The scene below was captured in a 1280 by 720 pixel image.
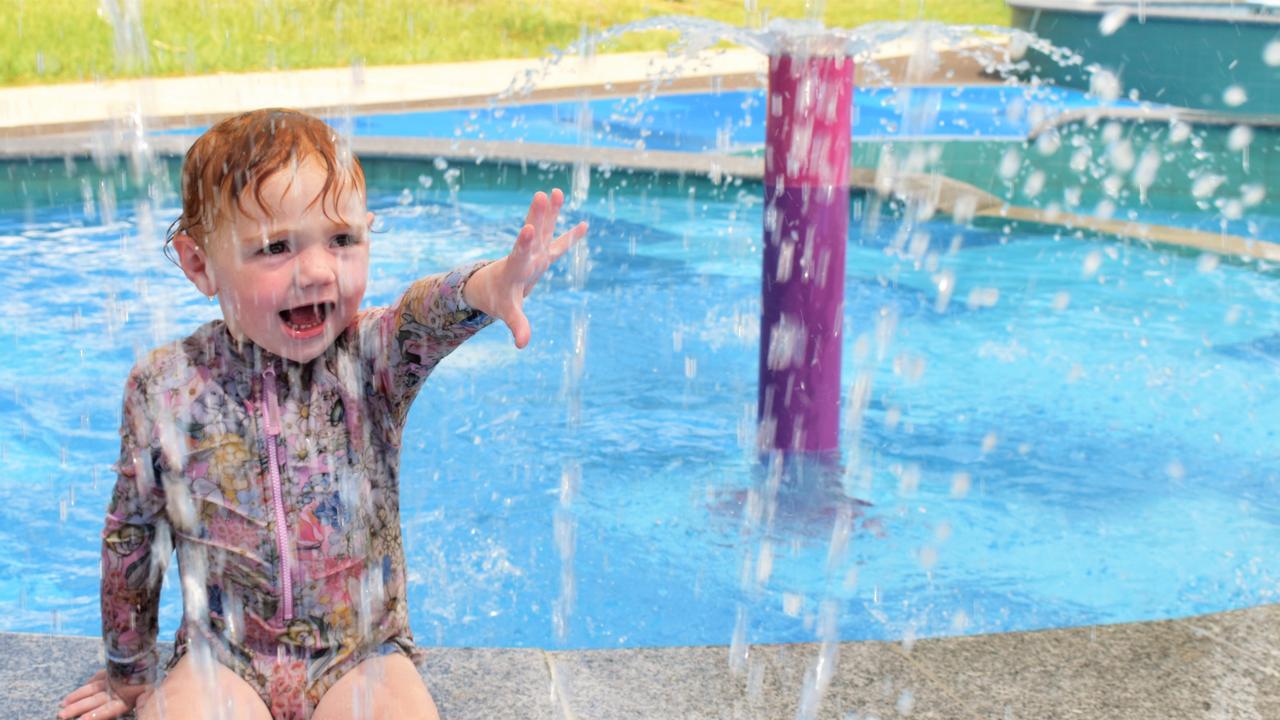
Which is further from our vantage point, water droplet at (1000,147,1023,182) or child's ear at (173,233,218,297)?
water droplet at (1000,147,1023,182)

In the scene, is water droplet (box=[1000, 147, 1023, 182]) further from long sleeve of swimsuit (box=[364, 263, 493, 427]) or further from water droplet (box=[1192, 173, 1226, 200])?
long sleeve of swimsuit (box=[364, 263, 493, 427])

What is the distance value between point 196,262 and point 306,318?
0.21 meters

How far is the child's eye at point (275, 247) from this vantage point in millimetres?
2180

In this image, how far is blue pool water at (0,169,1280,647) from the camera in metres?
4.14

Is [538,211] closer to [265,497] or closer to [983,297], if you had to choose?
[265,497]

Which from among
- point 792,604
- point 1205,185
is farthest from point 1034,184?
point 792,604

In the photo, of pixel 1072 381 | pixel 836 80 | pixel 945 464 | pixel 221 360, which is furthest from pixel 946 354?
pixel 221 360

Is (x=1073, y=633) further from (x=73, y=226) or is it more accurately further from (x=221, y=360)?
(x=73, y=226)

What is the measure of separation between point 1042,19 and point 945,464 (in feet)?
47.9

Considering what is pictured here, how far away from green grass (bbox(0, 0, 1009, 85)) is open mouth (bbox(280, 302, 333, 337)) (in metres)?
16.5

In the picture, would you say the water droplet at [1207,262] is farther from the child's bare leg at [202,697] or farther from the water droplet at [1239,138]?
the child's bare leg at [202,697]

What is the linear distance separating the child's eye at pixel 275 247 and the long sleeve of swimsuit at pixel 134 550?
0.34m

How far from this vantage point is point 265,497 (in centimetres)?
230

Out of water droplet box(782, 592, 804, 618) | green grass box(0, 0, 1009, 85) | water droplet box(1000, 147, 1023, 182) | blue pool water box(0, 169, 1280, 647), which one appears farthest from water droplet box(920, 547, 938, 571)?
green grass box(0, 0, 1009, 85)
